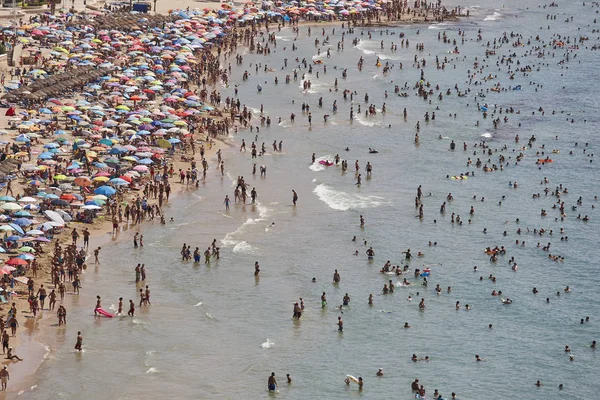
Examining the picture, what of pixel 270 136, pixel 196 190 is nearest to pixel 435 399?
pixel 196 190

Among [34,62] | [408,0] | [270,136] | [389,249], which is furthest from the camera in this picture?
[408,0]

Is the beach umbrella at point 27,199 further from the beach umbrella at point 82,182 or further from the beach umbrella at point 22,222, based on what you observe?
the beach umbrella at point 82,182

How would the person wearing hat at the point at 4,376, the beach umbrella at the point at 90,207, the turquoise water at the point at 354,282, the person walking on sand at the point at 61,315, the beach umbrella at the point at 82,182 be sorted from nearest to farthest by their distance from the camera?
the person wearing hat at the point at 4,376 < the turquoise water at the point at 354,282 < the person walking on sand at the point at 61,315 < the beach umbrella at the point at 90,207 < the beach umbrella at the point at 82,182

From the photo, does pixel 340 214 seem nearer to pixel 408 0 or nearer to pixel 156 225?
pixel 156 225

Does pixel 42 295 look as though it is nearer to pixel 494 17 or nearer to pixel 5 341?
pixel 5 341

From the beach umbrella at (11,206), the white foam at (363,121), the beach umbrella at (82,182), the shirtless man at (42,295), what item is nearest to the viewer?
the shirtless man at (42,295)

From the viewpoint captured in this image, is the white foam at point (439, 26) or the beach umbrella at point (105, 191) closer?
the beach umbrella at point (105, 191)

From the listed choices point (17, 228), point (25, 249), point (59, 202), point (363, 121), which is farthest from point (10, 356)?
point (363, 121)

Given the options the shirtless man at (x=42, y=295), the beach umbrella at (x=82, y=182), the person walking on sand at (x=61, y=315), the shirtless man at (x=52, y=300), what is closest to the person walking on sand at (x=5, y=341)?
the person walking on sand at (x=61, y=315)
